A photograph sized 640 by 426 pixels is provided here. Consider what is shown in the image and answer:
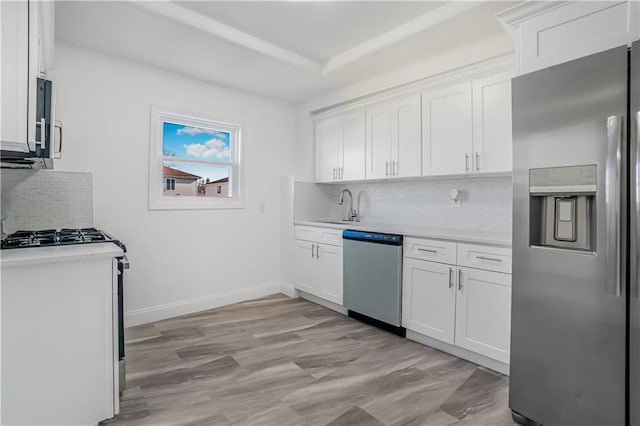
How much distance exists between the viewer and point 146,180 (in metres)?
3.33

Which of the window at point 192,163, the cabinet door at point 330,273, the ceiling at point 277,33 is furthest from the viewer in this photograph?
the cabinet door at point 330,273

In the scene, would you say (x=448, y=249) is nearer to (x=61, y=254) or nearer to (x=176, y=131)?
(x=61, y=254)

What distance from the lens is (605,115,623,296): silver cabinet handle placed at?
1.50m

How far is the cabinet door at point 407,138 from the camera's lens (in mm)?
3266

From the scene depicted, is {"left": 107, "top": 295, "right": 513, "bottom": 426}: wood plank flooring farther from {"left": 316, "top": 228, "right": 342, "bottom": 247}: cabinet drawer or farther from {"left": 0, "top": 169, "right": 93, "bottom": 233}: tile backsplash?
{"left": 0, "top": 169, "right": 93, "bottom": 233}: tile backsplash

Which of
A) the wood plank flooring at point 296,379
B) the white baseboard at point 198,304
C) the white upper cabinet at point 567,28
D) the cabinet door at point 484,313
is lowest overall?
the wood plank flooring at point 296,379

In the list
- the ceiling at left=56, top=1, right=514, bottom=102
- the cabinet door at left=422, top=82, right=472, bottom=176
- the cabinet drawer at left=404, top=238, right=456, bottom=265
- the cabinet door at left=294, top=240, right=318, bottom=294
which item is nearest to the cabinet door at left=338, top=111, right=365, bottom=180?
the ceiling at left=56, top=1, right=514, bottom=102

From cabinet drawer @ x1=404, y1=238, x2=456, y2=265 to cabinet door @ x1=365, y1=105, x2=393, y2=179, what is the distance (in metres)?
0.89

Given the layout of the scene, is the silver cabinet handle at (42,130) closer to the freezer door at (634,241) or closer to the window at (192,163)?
the window at (192,163)

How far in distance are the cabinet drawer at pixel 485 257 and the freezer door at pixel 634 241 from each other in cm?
85

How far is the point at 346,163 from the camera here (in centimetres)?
398

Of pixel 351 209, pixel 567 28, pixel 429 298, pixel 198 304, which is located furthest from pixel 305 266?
pixel 567 28

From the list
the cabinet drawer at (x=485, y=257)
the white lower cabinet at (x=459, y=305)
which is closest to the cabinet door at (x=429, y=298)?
the white lower cabinet at (x=459, y=305)

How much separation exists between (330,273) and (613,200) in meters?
2.58
